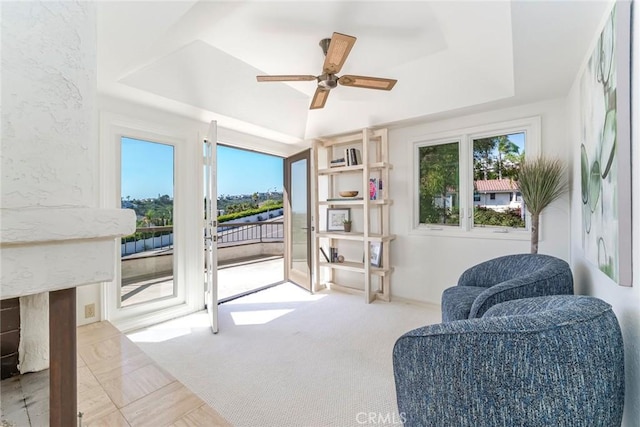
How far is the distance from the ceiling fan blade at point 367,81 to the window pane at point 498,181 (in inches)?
59.5

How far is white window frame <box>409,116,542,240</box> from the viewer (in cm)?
286

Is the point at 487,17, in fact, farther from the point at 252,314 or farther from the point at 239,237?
the point at 239,237

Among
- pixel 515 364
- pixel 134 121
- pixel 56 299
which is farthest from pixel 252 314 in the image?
pixel 515 364

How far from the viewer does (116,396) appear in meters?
1.63

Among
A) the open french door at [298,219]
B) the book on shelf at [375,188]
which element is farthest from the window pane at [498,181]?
the open french door at [298,219]

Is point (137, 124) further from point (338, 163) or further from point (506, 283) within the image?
point (506, 283)

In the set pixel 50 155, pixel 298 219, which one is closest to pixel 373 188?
pixel 298 219

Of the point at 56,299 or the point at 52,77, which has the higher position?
the point at 52,77

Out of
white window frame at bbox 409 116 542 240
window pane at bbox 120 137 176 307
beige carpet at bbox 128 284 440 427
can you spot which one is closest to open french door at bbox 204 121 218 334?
beige carpet at bbox 128 284 440 427

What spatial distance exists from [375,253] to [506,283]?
7.05ft

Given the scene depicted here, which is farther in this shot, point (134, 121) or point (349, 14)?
point (134, 121)

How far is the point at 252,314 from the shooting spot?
3170mm

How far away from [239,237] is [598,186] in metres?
6.84

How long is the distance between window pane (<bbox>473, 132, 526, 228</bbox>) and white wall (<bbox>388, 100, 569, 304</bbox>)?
0.66ft
